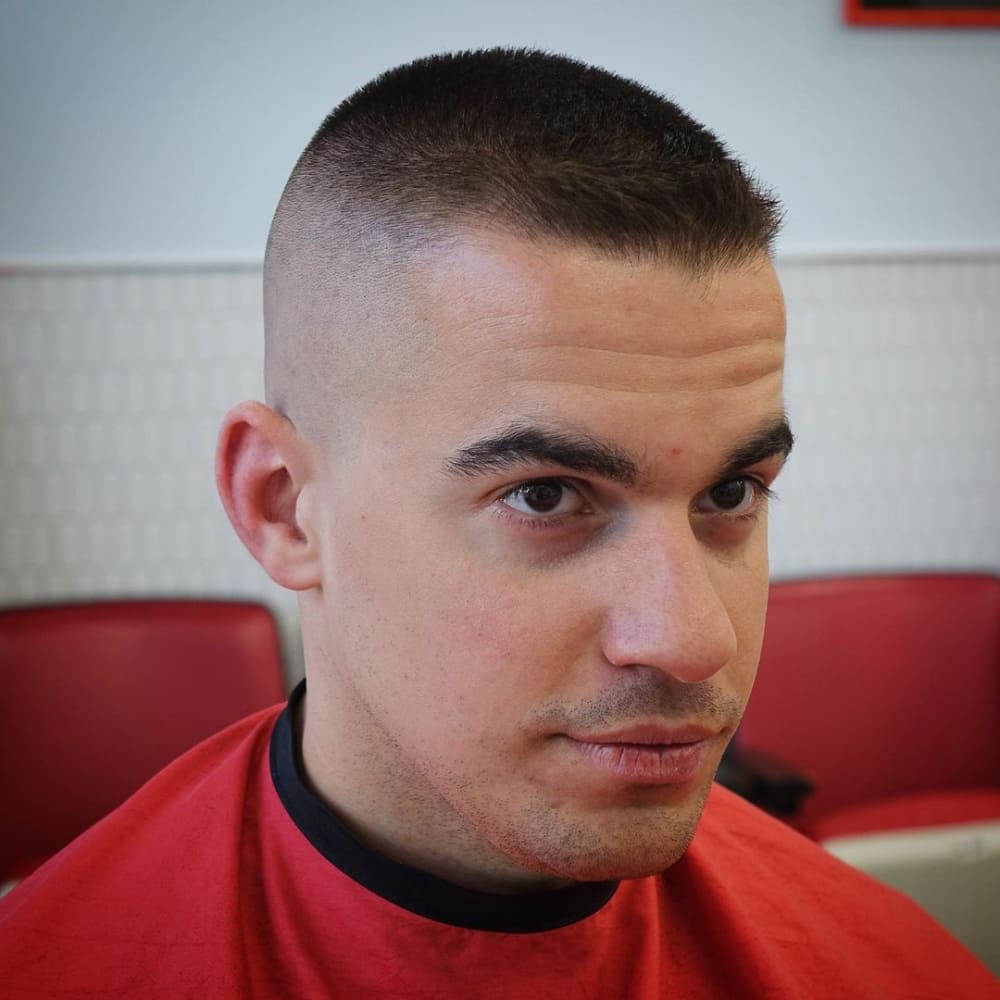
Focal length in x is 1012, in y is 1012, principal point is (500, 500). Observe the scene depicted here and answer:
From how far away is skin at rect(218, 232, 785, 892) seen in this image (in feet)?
2.85

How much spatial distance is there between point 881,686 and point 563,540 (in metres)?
2.03

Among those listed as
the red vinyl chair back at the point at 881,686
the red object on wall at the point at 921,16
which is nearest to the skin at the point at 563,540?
the red vinyl chair back at the point at 881,686

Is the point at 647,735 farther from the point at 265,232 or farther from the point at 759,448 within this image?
the point at 265,232

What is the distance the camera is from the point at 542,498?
893 mm

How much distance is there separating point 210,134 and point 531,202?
1.65m

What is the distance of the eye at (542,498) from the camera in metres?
0.89

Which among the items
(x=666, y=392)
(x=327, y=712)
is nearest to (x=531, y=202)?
(x=666, y=392)

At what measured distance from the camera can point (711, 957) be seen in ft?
3.67

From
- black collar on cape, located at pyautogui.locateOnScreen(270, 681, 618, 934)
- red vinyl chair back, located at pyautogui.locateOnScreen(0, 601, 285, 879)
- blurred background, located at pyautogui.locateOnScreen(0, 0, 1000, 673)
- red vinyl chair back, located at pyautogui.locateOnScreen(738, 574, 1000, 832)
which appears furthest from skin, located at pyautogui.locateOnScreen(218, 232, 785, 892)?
red vinyl chair back, located at pyautogui.locateOnScreen(738, 574, 1000, 832)

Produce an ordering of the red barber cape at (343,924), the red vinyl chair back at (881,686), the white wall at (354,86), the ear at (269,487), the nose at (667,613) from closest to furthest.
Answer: the nose at (667,613), the red barber cape at (343,924), the ear at (269,487), the white wall at (354,86), the red vinyl chair back at (881,686)

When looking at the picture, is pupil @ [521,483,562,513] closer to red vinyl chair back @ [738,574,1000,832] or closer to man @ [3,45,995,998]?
man @ [3,45,995,998]

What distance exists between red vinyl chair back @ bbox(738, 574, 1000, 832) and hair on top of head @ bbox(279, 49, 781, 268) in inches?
67.4

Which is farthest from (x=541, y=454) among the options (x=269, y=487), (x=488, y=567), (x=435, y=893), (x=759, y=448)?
(x=435, y=893)

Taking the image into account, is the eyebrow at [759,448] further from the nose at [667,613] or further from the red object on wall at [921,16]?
the red object on wall at [921,16]
